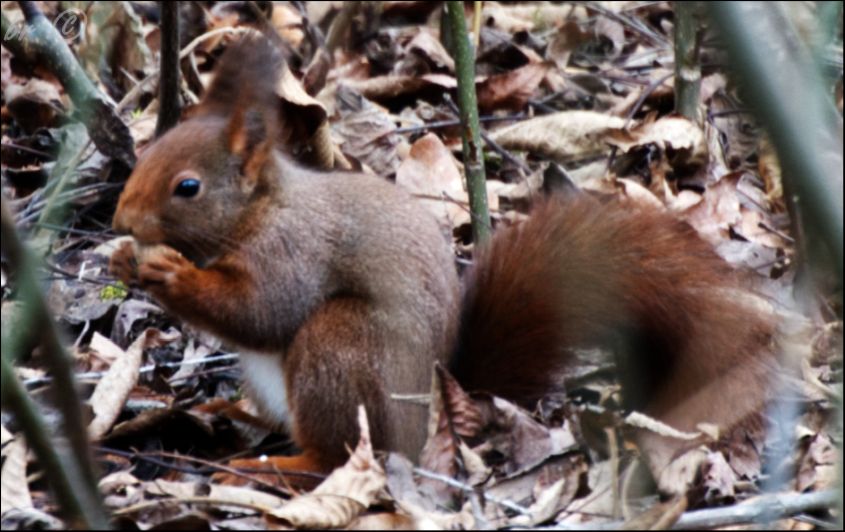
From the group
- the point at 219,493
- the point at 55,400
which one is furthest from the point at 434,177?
the point at 55,400

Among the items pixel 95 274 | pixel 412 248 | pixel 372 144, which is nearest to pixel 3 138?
pixel 95 274

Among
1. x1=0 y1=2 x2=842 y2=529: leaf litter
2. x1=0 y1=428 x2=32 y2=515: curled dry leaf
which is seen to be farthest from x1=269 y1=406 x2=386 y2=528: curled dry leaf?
x1=0 y1=428 x2=32 y2=515: curled dry leaf

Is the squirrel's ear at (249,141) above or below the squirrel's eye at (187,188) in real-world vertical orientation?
above

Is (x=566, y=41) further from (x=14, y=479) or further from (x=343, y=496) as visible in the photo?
(x=14, y=479)

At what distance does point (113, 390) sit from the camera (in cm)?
347

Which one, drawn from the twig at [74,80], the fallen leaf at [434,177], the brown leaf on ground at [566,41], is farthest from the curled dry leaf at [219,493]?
the brown leaf on ground at [566,41]

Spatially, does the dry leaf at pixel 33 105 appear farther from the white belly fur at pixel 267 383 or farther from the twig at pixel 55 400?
the twig at pixel 55 400

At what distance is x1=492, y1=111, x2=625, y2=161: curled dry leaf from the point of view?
15.9 feet

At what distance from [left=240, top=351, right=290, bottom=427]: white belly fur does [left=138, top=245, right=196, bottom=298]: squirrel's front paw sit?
0.91 ft

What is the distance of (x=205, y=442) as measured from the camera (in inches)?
138

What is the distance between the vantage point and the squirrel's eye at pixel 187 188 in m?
3.30

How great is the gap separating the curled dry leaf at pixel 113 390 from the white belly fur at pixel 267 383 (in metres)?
0.32

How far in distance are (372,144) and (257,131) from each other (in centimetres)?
141

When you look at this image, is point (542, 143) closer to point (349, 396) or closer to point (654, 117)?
point (654, 117)
